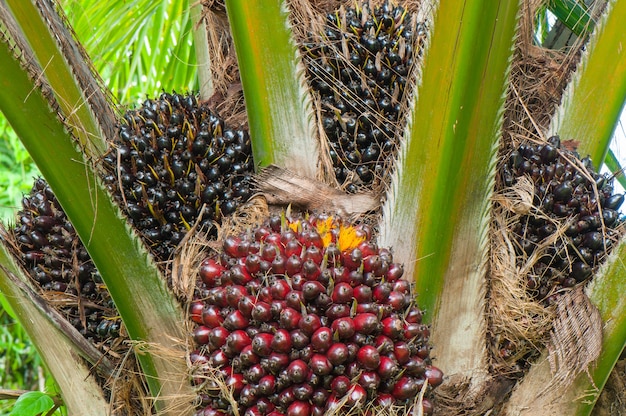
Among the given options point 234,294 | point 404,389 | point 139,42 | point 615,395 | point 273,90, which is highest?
point 139,42

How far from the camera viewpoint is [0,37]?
1.37 m

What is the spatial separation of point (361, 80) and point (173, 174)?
656mm

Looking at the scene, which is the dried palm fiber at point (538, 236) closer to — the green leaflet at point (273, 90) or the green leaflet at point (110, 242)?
the green leaflet at point (273, 90)

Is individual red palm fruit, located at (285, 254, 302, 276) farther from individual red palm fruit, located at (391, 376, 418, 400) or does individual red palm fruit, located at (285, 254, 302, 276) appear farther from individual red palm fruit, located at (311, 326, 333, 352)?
individual red palm fruit, located at (391, 376, 418, 400)

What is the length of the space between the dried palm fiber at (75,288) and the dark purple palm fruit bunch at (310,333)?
39cm

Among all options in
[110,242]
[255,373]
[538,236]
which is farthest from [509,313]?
[110,242]

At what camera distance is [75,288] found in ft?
6.31

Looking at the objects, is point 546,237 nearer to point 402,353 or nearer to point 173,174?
point 402,353

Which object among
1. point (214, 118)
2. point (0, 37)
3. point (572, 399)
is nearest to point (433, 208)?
point (572, 399)

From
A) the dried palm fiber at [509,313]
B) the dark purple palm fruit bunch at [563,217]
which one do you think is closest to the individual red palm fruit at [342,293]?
the dried palm fiber at [509,313]

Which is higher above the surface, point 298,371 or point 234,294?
point 234,294

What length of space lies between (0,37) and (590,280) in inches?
59.1

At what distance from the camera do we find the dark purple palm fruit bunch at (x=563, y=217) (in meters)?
1.71

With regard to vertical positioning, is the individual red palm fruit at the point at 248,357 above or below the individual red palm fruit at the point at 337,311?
below
